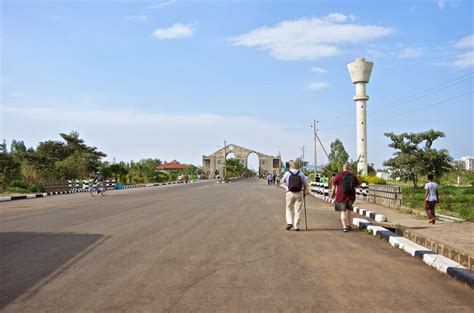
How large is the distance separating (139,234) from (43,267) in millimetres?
3388

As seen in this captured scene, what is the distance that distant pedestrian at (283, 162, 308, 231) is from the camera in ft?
37.7

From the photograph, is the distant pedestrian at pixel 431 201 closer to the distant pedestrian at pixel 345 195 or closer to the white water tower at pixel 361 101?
the distant pedestrian at pixel 345 195

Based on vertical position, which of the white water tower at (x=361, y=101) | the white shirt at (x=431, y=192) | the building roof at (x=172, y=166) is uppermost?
the white water tower at (x=361, y=101)

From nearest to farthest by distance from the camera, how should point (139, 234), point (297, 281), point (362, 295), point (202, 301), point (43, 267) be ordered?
1. point (202, 301)
2. point (362, 295)
3. point (297, 281)
4. point (43, 267)
5. point (139, 234)

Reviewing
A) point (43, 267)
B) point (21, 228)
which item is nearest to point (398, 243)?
point (43, 267)

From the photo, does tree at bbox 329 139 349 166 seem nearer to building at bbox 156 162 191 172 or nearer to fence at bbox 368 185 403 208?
fence at bbox 368 185 403 208

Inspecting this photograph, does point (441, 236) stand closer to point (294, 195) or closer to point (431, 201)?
point (294, 195)

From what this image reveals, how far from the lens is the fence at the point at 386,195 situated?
61.0 ft

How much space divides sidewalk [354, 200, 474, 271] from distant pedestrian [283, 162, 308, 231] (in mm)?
2591

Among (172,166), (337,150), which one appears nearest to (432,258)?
(337,150)

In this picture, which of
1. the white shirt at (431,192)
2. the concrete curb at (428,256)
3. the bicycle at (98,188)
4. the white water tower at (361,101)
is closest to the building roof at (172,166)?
the white water tower at (361,101)

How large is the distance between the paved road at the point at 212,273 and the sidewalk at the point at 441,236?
2.83 ft

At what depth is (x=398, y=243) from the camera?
30.2 feet

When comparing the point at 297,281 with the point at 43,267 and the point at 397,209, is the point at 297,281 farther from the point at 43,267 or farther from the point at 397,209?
the point at 397,209
